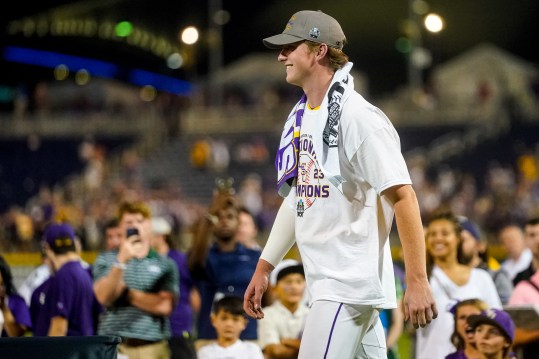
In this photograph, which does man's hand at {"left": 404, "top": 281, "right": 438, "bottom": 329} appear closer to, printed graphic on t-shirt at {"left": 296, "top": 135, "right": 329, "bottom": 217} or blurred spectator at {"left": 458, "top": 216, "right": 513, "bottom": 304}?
printed graphic on t-shirt at {"left": 296, "top": 135, "right": 329, "bottom": 217}

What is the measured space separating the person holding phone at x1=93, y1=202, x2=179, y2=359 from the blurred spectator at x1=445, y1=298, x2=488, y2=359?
1953 mm

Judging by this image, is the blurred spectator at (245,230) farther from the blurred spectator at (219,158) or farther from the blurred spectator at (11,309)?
the blurred spectator at (219,158)

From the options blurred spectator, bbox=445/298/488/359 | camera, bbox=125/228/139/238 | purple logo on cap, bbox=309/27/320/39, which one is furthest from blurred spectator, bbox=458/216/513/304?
purple logo on cap, bbox=309/27/320/39

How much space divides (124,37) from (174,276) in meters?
48.1

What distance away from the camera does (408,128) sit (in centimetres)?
3384

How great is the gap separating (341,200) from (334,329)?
558 millimetres

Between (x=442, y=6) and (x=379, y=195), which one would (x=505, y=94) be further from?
(x=379, y=195)

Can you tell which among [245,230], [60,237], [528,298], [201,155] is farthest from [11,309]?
[201,155]

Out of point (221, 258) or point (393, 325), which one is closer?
point (221, 258)

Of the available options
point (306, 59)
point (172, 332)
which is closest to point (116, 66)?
point (172, 332)

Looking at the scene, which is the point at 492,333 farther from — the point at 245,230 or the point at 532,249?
the point at 532,249

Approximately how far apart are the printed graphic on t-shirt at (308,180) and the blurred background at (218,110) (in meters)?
14.0

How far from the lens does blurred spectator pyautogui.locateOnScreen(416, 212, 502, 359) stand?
7.59 metres

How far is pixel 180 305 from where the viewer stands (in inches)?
351
